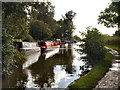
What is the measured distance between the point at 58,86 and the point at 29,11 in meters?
9.30

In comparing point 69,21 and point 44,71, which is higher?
point 69,21

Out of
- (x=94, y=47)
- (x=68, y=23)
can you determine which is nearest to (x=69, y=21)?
(x=68, y=23)

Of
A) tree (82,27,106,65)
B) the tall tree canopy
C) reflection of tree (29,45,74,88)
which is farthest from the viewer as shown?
the tall tree canopy

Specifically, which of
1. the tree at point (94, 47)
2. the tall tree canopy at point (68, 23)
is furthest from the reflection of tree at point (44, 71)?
the tall tree canopy at point (68, 23)

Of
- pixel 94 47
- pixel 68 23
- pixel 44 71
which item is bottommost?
pixel 44 71

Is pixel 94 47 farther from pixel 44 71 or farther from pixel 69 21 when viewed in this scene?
pixel 69 21

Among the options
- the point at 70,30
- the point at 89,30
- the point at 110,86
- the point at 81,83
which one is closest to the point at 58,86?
the point at 81,83

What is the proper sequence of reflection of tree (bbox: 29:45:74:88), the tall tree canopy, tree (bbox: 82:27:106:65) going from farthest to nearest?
the tall tree canopy < tree (bbox: 82:27:106:65) < reflection of tree (bbox: 29:45:74:88)

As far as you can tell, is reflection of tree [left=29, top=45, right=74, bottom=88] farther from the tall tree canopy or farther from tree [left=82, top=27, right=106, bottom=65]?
the tall tree canopy

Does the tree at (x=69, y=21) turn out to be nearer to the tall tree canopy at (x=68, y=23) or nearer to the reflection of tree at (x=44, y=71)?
the tall tree canopy at (x=68, y=23)

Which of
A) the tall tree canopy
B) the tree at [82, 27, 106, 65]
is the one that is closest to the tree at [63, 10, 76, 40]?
the tall tree canopy

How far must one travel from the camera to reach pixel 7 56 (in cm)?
705

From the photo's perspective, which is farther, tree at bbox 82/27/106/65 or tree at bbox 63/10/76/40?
tree at bbox 63/10/76/40

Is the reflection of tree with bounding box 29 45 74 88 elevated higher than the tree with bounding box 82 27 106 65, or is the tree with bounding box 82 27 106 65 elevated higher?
the tree with bounding box 82 27 106 65
